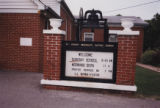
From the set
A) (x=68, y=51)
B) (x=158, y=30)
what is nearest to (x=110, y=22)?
(x=158, y=30)

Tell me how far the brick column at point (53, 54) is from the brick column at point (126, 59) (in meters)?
1.82

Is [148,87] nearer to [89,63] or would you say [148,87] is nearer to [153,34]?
[89,63]

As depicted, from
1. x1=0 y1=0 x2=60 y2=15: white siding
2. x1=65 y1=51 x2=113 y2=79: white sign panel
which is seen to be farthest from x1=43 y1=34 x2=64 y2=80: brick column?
x1=0 y1=0 x2=60 y2=15: white siding

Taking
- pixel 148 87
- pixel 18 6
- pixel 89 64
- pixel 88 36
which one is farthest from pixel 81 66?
pixel 88 36

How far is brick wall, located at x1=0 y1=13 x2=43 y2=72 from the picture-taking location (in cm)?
837

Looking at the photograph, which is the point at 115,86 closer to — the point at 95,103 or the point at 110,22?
the point at 95,103

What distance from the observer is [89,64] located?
5.70 m

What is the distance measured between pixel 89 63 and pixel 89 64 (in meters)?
0.03

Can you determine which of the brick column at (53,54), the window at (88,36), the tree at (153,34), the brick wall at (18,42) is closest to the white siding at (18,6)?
the brick wall at (18,42)

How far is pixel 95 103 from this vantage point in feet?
15.2

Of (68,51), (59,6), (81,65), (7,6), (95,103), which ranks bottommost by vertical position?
(95,103)

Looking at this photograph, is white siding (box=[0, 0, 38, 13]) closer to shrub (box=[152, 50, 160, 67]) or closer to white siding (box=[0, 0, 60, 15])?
white siding (box=[0, 0, 60, 15])

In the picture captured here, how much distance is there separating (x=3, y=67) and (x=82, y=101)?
17.5ft

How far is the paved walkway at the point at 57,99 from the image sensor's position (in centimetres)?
439
